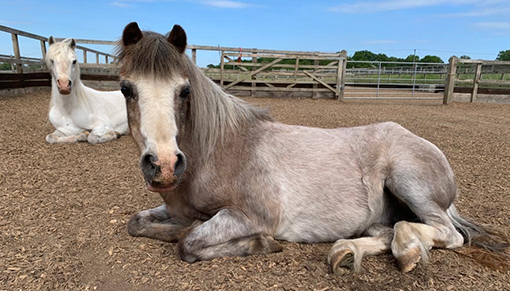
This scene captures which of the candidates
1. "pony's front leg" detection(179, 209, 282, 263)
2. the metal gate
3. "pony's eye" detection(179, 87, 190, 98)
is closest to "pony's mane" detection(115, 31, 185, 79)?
"pony's eye" detection(179, 87, 190, 98)

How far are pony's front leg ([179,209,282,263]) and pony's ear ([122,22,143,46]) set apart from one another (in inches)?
58.0

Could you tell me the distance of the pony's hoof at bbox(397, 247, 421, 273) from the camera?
2.32 m

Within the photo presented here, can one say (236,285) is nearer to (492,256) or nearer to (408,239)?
(408,239)

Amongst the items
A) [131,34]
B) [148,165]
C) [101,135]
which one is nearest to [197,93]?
[131,34]

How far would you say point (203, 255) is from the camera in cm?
242

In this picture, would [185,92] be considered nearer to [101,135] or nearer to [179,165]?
[179,165]

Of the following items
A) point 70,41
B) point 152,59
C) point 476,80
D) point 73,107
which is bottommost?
point 73,107

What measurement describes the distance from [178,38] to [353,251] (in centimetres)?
206

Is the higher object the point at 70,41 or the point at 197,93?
the point at 70,41

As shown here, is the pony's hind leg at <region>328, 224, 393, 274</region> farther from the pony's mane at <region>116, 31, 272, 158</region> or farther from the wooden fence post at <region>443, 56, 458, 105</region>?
the wooden fence post at <region>443, 56, 458, 105</region>

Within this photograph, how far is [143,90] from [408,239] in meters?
2.24

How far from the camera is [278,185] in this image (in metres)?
2.68

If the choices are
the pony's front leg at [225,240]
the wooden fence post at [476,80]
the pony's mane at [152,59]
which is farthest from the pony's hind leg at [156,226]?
the wooden fence post at [476,80]

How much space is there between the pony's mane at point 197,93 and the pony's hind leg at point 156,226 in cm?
74
